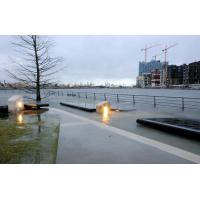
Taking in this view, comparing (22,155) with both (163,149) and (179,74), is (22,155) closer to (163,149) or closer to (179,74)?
(163,149)

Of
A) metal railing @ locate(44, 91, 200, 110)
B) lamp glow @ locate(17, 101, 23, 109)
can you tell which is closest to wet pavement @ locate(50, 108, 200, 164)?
lamp glow @ locate(17, 101, 23, 109)

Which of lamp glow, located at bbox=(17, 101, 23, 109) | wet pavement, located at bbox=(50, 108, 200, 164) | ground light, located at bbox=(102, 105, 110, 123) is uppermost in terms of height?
lamp glow, located at bbox=(17, 101, 23, 109)

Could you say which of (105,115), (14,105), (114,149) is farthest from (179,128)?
(14,105)

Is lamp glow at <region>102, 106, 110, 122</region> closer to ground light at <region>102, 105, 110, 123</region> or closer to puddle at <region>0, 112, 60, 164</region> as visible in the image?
ground light at <region>102, 105, 110, 123</region>

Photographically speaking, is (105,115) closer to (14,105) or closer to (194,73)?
(14,105)

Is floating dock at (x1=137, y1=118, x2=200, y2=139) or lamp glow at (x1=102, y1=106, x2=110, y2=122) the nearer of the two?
floating dock at (x1=137, y1=118, x2=200, y2=139)

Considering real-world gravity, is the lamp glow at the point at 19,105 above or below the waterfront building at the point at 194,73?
below

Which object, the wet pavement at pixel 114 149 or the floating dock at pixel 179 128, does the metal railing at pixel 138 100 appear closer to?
the floating dock at pixel 179 128

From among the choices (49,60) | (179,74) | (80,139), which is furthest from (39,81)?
(179,74)

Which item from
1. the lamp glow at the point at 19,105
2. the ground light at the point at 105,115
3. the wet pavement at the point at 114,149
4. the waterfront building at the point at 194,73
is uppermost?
the waterfront building at the point at 194,73

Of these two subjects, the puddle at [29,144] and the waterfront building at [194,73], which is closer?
the puddle at [29,144]

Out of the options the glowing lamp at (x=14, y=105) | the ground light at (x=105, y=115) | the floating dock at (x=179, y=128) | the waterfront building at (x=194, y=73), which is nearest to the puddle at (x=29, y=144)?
the ground light at (x=105, y=115)

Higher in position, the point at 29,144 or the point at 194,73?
the point at 194,73
